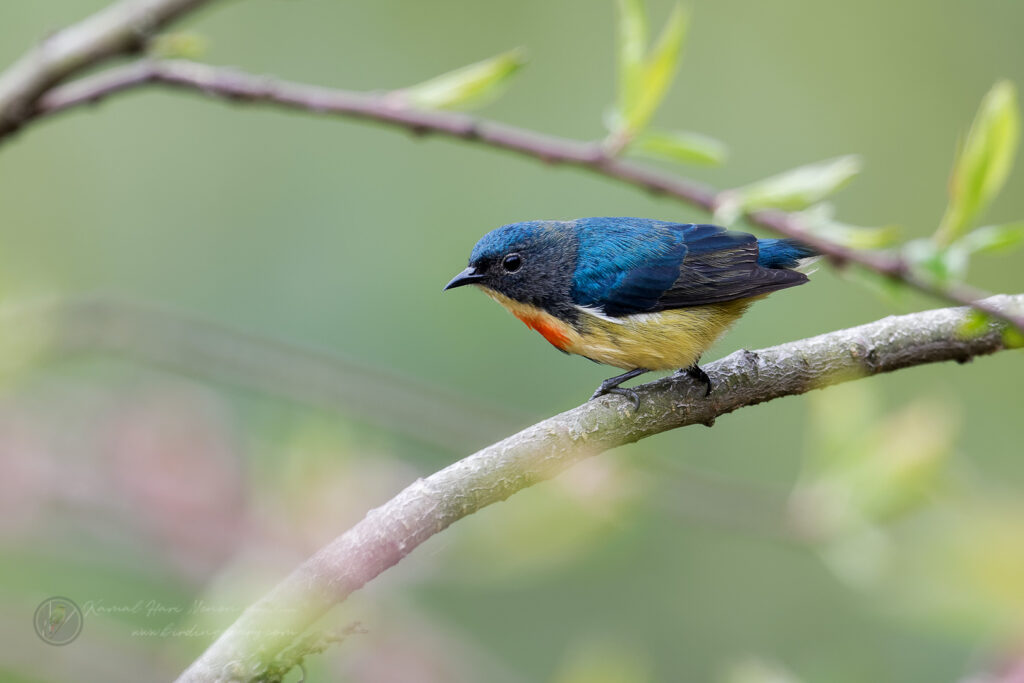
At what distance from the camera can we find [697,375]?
307cm

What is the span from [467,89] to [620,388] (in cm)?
116

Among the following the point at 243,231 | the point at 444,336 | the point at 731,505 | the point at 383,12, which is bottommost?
the point at 731,505

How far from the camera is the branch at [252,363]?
300 centimetres

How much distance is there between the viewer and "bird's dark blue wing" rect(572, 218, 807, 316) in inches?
143

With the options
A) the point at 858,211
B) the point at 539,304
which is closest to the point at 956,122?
the point at 858,211

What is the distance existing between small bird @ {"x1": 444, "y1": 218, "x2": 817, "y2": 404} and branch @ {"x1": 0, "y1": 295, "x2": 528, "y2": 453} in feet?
1.87

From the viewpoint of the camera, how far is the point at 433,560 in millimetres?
3160

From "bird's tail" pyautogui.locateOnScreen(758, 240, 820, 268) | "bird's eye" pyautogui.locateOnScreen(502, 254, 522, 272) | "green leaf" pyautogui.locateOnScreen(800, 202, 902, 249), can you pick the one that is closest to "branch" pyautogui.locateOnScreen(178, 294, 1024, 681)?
"green leaf" pyautogui.locateOnScreen(800, 202, 902, 249)

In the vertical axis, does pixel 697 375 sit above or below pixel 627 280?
below

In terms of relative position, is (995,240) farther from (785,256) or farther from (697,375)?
(785,256)

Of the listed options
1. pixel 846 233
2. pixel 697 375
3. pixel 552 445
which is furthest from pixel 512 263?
pixel 846 233

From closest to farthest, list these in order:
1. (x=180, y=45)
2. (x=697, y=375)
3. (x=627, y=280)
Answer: (x=180, y=45) → (x=697, y=375) → (x=627, y=280)

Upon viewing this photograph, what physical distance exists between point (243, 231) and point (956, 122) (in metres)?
5.22

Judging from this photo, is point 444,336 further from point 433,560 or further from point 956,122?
point 956,122
